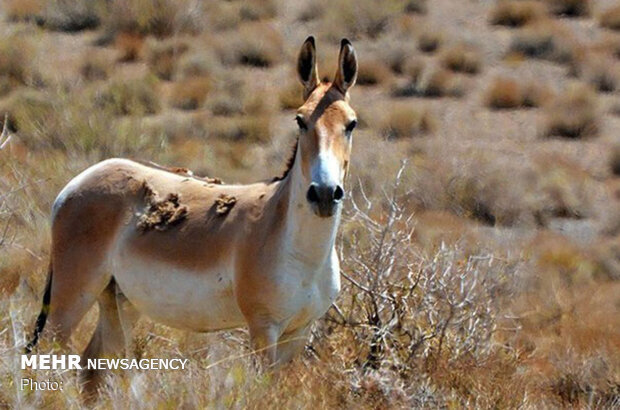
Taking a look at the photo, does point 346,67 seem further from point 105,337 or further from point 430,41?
point 430,41

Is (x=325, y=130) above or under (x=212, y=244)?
above

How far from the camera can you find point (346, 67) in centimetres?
767

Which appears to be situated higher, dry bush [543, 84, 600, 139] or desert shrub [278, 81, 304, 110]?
desert shrub [278, 81, 304, 110]

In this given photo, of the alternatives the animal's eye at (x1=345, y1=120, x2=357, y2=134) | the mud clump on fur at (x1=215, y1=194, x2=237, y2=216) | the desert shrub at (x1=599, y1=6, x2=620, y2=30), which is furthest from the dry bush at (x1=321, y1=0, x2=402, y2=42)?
the animal's eye at (x1=345, y1=120, x2=357, y2=134)

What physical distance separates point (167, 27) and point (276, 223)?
19.7 metres

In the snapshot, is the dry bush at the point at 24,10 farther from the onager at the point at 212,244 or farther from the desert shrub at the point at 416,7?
the onager at the point at 212,244

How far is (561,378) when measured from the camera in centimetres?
1031

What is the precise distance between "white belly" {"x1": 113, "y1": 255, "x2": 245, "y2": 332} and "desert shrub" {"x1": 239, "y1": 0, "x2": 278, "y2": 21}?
19765mm

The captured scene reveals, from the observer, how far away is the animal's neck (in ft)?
24.5

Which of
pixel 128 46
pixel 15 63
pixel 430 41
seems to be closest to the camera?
pixel 15 63

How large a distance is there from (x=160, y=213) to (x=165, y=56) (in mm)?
16894

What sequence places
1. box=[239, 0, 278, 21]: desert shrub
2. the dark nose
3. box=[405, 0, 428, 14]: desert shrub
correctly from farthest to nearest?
box=[405, 0, 428, 14]: desert shrub < box=[239, 0, 278, 21]: desert shrub < the dark nose

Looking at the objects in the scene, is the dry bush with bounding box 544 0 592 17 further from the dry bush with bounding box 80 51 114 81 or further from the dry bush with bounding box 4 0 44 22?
the dry bush with bounding box 4 0 44 22

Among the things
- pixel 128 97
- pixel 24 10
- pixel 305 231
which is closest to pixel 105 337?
pixel 305 231
